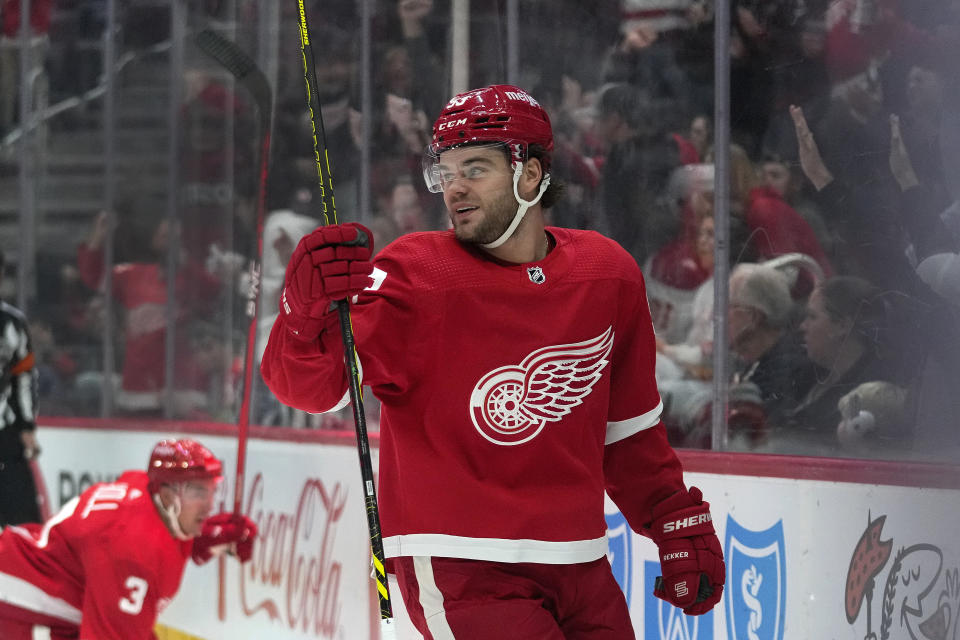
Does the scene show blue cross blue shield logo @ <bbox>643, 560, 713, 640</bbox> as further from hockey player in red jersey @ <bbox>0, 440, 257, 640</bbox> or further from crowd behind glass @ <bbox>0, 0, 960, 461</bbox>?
hockey player in red jersey @ <bbox>0, 440, 257, 640</bbox>

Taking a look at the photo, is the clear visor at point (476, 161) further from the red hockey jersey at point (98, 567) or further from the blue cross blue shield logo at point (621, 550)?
the red hockey jersey at point (98, 567)

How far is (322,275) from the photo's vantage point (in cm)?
207

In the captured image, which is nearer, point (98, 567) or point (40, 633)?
point (98, 567)

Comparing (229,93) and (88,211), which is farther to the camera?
(88,211)

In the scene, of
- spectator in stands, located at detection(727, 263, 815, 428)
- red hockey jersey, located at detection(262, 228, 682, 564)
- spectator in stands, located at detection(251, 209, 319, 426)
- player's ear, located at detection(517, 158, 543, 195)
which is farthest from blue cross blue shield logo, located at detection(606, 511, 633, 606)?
spectator in stands, located at detection(251, 209, 319, 426)

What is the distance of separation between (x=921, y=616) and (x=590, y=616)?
0.78 meters

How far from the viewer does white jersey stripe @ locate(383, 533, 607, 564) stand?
220 centimetres

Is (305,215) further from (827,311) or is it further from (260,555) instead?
(827,311)

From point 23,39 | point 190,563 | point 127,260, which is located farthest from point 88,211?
point 190,563

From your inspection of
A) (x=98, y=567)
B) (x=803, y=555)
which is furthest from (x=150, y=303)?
(x=803, y=555)

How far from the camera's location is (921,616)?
2686 millimetres

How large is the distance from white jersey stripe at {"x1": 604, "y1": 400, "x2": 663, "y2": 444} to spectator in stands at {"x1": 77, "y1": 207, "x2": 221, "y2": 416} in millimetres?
3403

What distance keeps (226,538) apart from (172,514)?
0.40m

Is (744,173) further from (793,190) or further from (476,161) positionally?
(476,161)
